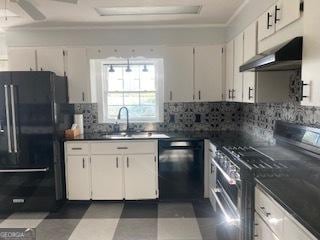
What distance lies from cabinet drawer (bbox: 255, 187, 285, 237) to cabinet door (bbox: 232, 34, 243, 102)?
60.3 inches

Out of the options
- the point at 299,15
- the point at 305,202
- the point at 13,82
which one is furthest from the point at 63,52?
the point at 305,202

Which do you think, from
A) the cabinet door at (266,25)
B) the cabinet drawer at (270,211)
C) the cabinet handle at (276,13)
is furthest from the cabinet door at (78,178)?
the cabinet handle at (276,13)

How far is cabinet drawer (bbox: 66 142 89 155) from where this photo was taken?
370 cm

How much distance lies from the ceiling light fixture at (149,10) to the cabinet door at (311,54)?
185 centimetres

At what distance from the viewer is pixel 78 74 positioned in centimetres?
399

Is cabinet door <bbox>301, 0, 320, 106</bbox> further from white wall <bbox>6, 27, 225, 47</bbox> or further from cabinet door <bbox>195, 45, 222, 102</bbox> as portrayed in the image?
white wall <bbox>6, 27, 225, 47</bbox>

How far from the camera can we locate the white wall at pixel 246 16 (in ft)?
8.24

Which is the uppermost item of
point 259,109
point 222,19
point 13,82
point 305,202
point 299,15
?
point 222,19

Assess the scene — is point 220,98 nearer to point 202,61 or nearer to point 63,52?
point 202,61

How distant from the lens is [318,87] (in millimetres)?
1555

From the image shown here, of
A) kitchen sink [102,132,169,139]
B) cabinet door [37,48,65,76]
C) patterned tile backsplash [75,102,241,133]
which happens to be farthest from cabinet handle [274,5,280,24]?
cabinet door [37,48,65,76]

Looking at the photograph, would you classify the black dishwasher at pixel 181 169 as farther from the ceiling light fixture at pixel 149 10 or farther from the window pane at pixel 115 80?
the ceiling light fixture at pixel 149 10

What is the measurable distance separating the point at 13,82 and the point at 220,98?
2.65 metres

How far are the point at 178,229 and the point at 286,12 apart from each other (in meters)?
2.28
